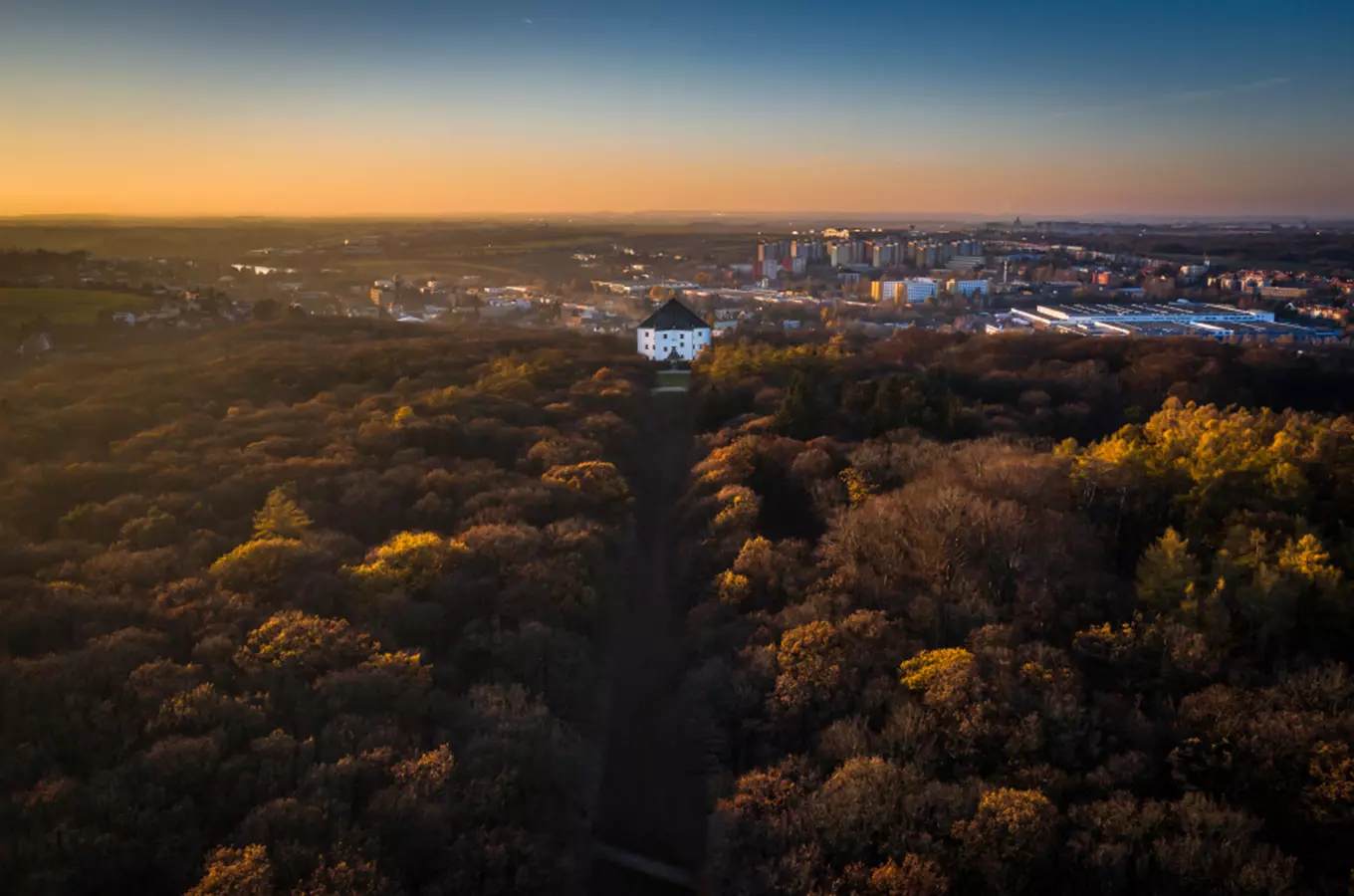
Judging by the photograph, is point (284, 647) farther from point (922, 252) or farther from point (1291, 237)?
point (922, 252)

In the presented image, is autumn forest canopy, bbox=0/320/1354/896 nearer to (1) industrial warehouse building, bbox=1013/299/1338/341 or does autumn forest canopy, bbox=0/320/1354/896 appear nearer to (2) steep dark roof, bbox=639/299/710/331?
(2) steep dark roof, bbox=639/299/710/331

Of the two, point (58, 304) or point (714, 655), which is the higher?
point (58, 304)

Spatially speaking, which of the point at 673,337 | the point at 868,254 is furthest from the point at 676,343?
the point at 868,254

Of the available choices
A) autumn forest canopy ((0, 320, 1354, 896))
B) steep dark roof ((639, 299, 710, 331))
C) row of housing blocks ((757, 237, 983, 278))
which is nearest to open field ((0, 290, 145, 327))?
autumn forest canopy ((0, 320, 1354, 896))

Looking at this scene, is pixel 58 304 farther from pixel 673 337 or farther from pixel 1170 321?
pixel 1170 321

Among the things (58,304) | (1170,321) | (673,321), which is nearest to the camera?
(58,304)

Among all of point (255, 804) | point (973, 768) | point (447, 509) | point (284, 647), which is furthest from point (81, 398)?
point (973, 768)
